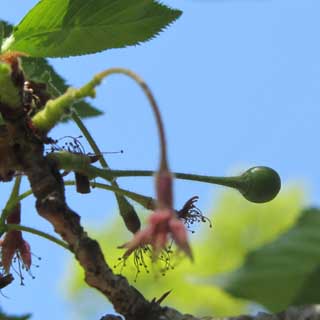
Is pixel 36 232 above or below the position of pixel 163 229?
above

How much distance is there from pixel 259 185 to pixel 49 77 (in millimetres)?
538

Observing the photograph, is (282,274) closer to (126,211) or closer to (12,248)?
(126,211)

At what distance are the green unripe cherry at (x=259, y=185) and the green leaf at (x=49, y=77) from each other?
46 centimetres

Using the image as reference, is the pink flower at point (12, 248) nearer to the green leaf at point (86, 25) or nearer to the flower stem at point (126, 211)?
the flower stem at point (126, 211)

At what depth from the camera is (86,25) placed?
199cm

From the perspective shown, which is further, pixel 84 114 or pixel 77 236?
pixel 84 114

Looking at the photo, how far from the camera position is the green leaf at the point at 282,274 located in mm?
1274

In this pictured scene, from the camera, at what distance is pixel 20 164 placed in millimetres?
1636

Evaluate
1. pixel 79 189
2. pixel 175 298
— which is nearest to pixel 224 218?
pixel 175 298

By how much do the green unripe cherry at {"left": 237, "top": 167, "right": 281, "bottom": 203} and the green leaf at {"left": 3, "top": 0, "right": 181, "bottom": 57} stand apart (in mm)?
409

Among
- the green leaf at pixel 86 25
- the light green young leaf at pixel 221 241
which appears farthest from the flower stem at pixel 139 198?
the light green young leaf at pixel 221 241

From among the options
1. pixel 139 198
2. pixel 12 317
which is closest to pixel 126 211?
pixel 139 198

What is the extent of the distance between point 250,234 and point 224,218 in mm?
498

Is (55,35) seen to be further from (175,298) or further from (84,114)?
(175,298)
